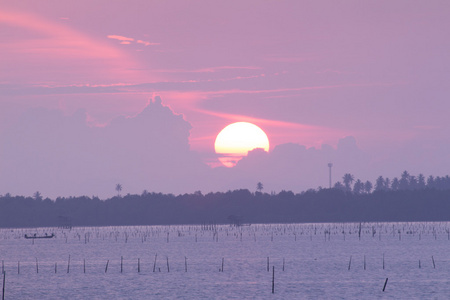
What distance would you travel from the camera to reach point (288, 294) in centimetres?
8888

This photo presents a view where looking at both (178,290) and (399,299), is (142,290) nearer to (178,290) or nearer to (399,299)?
(178,290)

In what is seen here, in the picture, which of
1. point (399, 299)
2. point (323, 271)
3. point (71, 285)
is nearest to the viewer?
point (399, 299)

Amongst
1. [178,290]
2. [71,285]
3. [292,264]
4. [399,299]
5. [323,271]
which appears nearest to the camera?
[399,299]

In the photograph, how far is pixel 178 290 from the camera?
93.4m

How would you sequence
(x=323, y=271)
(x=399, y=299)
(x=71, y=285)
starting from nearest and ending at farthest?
(x=399, y=299) < (x=71, y=285) < (x=323, y=271)

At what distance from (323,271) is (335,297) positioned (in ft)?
106

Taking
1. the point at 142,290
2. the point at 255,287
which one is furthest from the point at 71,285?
the point at 255,287

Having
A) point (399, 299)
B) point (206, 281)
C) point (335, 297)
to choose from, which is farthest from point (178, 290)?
point (399, 299)

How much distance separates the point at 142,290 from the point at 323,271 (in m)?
34.2

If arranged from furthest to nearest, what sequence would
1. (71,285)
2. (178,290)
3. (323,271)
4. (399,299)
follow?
(323,271)
(71,285)
(178,290)
(399,299)

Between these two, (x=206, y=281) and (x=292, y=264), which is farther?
(x=292, y=264)

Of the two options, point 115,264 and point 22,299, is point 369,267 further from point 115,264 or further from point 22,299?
point 22,299

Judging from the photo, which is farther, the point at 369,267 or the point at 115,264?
the point at 115,264

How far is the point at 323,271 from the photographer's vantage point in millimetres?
118625
